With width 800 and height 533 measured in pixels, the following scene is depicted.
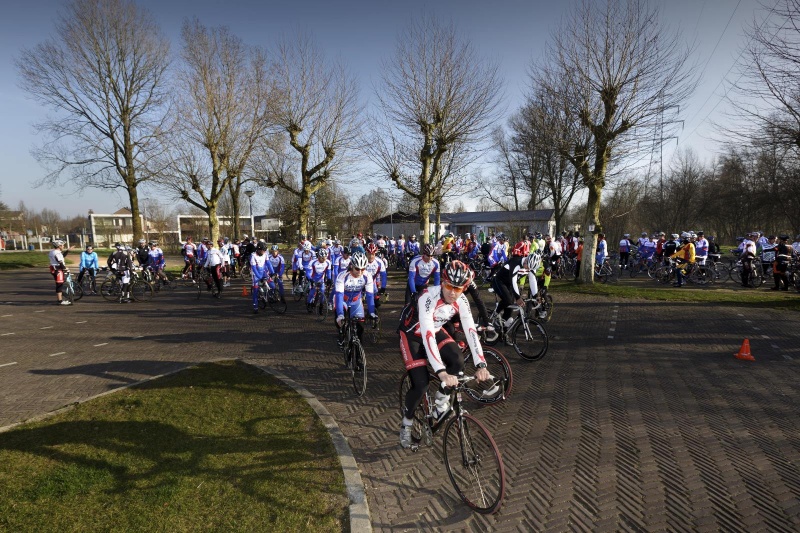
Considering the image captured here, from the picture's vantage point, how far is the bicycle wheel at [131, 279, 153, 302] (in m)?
15.9

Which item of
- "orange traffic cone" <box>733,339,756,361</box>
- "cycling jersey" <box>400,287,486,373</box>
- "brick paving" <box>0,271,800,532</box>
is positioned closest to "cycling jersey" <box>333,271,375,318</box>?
"brick paving" <box>0,271,800,532</box>

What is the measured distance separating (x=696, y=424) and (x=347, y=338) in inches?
200

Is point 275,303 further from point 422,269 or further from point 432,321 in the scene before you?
point 432,321

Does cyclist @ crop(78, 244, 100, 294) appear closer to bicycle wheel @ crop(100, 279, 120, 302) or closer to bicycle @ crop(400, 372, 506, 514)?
bicycle wheel @ crop(100, 279, 120, 302)

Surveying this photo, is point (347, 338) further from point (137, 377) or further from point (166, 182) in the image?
point (166, 182)

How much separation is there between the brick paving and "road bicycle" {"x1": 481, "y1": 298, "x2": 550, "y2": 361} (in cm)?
27

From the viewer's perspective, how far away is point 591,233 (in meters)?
Answer: 17.5

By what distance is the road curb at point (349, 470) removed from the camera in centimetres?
345

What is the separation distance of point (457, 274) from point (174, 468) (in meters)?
3.51

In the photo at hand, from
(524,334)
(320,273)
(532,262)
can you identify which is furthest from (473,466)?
(320,273)

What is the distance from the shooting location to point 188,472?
4.11 metres

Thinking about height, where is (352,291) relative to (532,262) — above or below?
below

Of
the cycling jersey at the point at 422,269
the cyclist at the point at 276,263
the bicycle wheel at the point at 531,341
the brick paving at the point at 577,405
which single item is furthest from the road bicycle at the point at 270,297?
the bicycle wheel at the point at 531,341

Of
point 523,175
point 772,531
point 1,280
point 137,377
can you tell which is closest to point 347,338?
point 137,377
